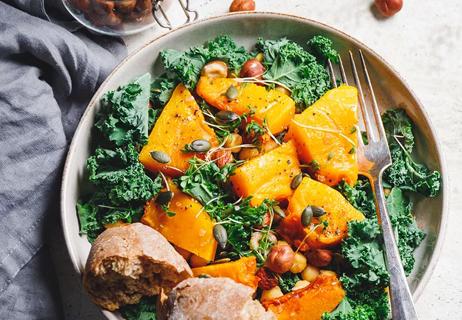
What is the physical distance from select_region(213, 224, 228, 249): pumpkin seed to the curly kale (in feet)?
2.90

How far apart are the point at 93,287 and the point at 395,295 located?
1.61m

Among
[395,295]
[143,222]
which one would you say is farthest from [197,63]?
[395,295]

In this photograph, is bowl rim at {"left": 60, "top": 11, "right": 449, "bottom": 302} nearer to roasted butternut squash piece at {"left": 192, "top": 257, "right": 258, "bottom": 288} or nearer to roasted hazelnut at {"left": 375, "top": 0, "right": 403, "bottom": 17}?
roasted hazelnut at {"left": 375, "top": 0, "right": 403, "bottom": 17}

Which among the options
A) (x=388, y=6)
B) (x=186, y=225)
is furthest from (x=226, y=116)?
(x=388, y=6)

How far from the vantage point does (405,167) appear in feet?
13.1

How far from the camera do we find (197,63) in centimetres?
396

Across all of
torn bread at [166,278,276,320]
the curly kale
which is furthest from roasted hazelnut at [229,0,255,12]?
torn bread at [166,278,276,320]

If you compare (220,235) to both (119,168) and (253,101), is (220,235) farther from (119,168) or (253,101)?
(253,101)

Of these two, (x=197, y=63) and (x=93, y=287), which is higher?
(x=197, y=63)

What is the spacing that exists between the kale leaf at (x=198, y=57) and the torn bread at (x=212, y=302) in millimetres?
1212

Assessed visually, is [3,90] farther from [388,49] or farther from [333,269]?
[388,49]

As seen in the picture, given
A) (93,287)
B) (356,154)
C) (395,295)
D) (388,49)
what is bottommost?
(93,287)

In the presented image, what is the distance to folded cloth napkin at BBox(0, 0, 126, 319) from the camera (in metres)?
3.90

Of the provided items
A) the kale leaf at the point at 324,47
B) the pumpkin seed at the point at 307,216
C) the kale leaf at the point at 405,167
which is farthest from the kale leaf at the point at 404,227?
the kale leaf at the point at 324,47
